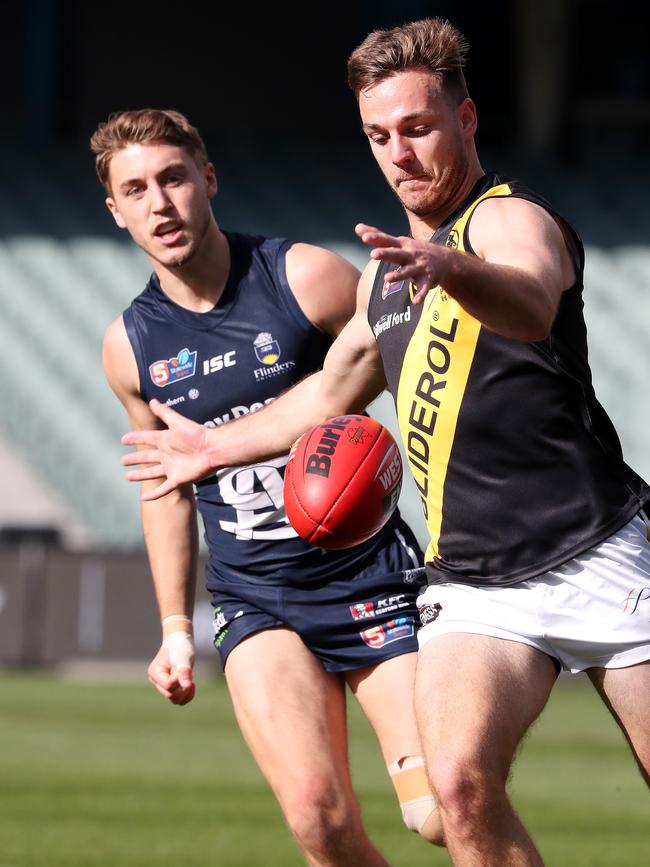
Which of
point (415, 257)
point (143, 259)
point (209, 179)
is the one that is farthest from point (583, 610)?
point (143, 259)

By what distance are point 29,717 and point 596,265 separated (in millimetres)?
9966

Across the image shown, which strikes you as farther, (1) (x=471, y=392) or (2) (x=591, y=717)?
(2) (x=591, y=717)

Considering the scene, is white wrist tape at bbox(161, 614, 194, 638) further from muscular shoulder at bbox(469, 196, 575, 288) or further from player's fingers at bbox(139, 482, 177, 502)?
muscular shoulder at bbox(469, 196, 575, 288)

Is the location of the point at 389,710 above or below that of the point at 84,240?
above

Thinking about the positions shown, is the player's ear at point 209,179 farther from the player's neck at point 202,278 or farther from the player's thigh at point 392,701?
the player's thigh at point 392,701

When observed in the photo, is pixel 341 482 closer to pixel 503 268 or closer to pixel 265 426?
pixel 265 426

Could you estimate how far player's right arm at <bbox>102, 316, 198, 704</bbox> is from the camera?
545 cm

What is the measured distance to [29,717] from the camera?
41.3ft

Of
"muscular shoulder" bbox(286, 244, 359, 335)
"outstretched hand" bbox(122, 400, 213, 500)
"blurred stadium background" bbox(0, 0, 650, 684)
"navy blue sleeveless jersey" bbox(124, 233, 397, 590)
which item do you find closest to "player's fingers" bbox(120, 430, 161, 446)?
"outstretched hand" bbox(122, 400, 213, 500)

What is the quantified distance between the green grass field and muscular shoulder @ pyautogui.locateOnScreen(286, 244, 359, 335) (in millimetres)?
1333

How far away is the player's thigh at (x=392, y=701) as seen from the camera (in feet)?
17.2

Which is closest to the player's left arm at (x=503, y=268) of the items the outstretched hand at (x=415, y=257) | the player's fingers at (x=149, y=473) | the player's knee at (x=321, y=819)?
the outstretched hand at (x=415, y=257)

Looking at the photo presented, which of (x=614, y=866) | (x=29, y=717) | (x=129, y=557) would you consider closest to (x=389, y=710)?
(x=614, y=866)

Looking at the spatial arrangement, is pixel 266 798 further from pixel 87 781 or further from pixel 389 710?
pixel 389 710
